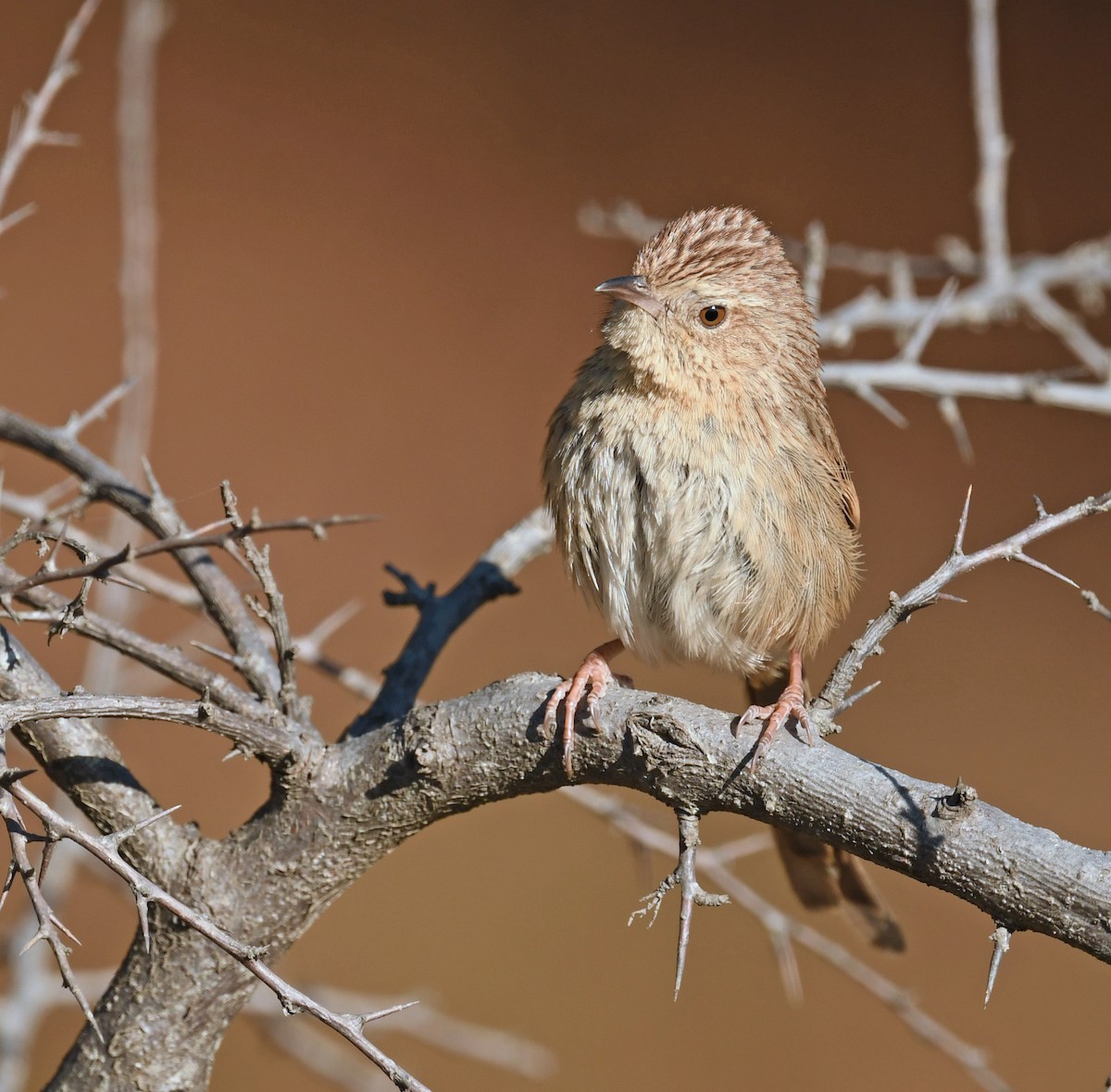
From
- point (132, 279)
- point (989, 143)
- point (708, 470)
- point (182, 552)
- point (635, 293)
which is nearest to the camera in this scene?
point (182, 552)

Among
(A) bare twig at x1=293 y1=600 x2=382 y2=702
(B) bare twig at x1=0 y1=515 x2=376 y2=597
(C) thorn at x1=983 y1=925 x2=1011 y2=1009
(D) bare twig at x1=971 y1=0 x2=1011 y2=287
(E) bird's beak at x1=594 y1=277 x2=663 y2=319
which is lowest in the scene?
(A) bare twig at x1=293 y1=600 x2=382 y2=702

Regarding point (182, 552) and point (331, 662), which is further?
point (331, 662)

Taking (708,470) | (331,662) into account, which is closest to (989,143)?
(708,470)

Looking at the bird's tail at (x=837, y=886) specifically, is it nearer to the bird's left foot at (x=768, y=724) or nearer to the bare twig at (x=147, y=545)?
the bird's left foot at (x=768, y=724)

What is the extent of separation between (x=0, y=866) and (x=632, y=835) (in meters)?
3.99

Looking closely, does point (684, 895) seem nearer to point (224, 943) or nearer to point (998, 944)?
point (998, 944)

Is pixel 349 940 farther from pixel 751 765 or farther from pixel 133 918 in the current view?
pixel 751 765

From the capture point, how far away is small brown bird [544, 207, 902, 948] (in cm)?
328

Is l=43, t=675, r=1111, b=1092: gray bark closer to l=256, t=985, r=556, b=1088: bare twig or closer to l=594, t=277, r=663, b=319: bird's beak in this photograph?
l=256, t=985, r=556, b=1088: bare twig

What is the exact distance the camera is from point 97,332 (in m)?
6.95

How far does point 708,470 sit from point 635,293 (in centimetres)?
57

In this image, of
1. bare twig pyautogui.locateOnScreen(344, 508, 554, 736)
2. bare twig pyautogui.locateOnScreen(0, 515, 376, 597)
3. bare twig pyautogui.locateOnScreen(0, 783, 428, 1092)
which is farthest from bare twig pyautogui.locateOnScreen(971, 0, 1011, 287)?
bare twig pyautogui.locateOnScreen(0, 783, 428, 1092)

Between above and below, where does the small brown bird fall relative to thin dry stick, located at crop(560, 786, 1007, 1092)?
above

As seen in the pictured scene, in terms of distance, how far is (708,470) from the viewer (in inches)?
128
